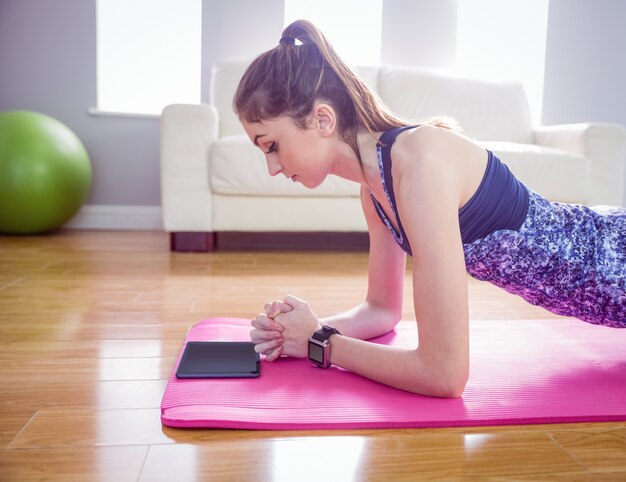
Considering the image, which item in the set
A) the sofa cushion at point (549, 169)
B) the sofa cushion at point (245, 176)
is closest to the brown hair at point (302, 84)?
the sofa cushion at point (245, 176)

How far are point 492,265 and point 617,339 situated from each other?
49 centimetres

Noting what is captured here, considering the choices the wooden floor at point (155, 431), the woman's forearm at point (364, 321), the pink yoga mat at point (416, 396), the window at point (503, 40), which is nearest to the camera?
the wooden floor at point (155, 431)

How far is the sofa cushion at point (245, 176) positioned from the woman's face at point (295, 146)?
146 centimetres

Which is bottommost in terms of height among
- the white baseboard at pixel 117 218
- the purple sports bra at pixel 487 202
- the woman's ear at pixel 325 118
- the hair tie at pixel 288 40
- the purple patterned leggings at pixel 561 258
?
the white baseboard at pixel 117 218

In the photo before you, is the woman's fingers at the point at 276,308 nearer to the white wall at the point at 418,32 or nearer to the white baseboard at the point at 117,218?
the white baseboard at the point at 117,218

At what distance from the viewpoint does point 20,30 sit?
3.30 metres

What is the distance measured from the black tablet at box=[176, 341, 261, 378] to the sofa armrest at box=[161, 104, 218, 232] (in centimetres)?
147

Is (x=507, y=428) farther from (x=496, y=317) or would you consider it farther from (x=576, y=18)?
(x=576, y=18)

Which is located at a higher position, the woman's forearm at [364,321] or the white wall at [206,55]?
the white wall at [206,55]

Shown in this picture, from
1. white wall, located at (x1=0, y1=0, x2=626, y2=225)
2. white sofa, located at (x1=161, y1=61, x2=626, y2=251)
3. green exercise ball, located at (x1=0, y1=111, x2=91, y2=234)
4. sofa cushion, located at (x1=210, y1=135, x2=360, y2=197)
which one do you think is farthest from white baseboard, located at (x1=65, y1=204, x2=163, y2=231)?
sofa cushion, located at (x1=210, y1=135, x2=360, y2=197)

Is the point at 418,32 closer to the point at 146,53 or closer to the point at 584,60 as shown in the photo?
the point at 584,60

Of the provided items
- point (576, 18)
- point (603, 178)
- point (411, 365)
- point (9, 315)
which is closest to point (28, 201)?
point (9, 315)

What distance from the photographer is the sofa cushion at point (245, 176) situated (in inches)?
100

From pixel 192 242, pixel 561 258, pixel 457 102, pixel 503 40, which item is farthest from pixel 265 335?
pixel 503 40
